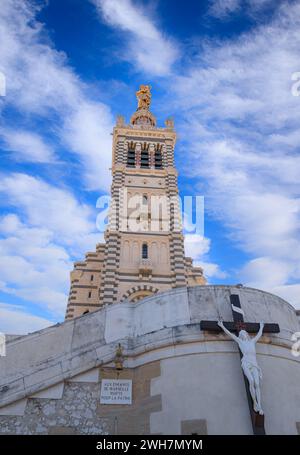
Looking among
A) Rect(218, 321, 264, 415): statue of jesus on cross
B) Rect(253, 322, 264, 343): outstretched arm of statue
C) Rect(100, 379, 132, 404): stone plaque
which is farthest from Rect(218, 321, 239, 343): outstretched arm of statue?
Rect(100, 379, 132, 404): stone plaque

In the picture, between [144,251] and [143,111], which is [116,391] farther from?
[143,111]

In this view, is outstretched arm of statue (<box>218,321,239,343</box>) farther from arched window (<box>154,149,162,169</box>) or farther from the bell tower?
arched window (<box>154,149,162,169</box>)

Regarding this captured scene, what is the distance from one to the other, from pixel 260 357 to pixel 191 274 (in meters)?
20.4

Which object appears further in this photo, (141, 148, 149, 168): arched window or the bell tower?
(141, 148, 149, 168): arched window

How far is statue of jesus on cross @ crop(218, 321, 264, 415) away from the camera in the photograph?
756cm

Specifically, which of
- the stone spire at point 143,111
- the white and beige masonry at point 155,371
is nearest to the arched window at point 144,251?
the white and beige masonry at point 155,371

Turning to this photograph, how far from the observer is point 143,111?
42312 millimetres

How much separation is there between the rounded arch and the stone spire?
71.0ft

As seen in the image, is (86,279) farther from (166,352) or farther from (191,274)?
(166,352)

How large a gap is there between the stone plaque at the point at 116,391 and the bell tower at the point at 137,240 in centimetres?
1490

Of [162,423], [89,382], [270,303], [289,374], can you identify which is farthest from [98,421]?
[270,303]

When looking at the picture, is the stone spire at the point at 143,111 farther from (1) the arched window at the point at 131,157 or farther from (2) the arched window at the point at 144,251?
(2) the arched window at the point at 144,251

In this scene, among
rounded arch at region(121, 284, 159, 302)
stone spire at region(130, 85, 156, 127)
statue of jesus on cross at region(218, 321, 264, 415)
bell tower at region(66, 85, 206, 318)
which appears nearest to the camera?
statue of jesus on cross at region(218, 321, 264, 415)

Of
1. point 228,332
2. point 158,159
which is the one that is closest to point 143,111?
point 158,159
